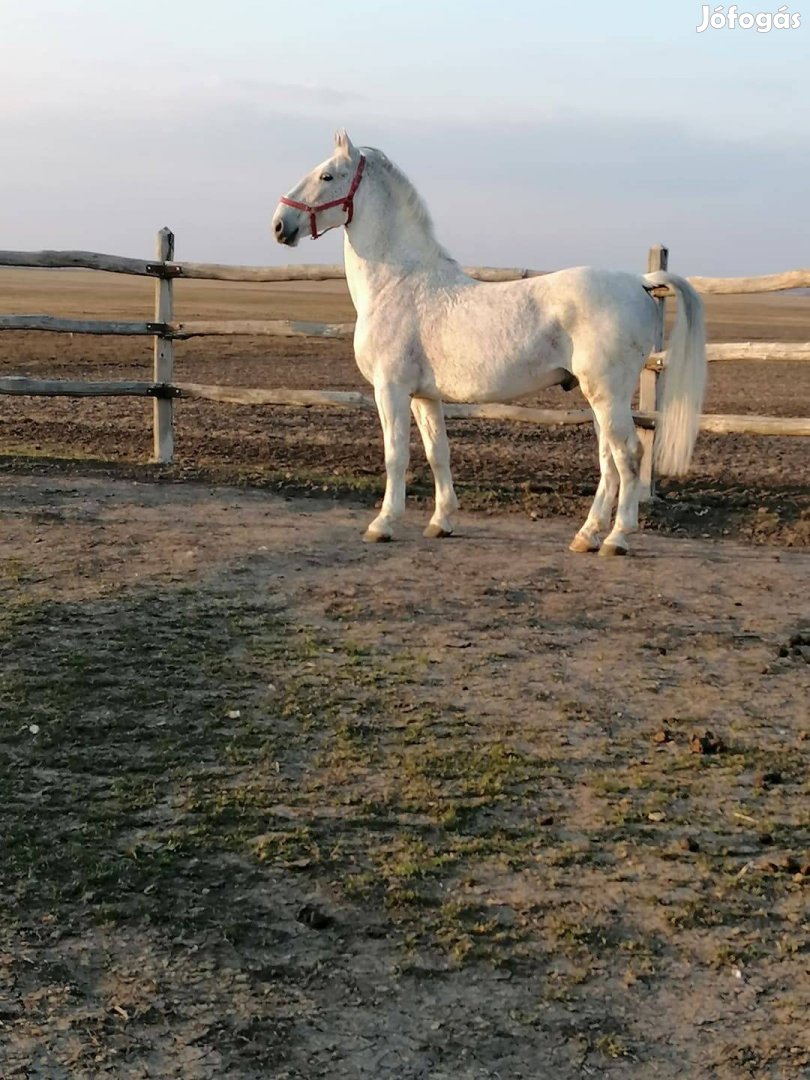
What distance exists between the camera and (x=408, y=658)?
187 inches

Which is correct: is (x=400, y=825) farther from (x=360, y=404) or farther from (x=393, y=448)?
(x=360, y=404)

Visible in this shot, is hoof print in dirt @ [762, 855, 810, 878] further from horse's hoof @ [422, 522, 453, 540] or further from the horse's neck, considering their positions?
the horse's neck

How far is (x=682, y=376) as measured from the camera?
6.59 metres

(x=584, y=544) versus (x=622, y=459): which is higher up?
(x=622, y=459)

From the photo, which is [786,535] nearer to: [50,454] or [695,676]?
[695,676]

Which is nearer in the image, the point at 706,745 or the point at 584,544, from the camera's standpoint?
the point at 706,745

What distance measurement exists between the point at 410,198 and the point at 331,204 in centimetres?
47

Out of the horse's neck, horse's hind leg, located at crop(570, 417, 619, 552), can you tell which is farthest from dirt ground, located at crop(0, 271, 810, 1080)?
the horse's neck

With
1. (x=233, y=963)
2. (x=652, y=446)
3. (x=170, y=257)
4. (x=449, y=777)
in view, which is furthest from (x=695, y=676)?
(x=170, y=257)

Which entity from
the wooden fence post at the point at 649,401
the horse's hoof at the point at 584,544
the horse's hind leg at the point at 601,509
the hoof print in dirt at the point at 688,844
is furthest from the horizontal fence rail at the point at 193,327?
the hoof print in dirt at the point at 688,844

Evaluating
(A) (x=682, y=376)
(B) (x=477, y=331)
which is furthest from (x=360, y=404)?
(A) (x=682, y=376)

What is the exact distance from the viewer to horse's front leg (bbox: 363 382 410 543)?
21.9 feet

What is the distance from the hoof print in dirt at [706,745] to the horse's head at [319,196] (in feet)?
12.9

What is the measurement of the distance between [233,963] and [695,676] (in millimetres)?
2510
